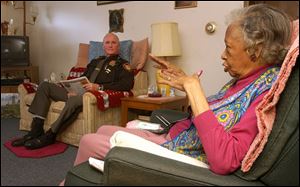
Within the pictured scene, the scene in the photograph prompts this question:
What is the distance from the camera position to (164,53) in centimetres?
178

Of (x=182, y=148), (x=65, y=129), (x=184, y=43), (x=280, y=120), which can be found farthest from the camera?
(x=184, y=43)

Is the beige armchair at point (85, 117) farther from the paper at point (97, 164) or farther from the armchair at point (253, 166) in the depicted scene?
the armchair at point (253, 166)

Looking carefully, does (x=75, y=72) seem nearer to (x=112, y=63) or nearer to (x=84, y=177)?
(x=112, y=63)

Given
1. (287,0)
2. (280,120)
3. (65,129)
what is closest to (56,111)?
(65,129)

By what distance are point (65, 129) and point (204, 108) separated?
3.85 feet

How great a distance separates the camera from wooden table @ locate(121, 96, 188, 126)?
162 cm

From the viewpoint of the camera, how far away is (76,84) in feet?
5.01

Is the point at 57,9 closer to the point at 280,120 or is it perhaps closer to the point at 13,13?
the point at 13,13

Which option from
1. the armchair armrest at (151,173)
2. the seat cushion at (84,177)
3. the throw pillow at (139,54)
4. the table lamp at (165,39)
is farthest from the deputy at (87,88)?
the armchair armrest at (151,173)

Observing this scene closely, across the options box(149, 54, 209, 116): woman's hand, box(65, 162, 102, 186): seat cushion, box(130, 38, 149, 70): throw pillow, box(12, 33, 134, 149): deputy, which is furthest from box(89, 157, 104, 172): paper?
box(130, 38, 149, 70): throw pillow

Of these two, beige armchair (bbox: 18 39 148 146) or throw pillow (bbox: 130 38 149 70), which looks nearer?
beige armchair (bbox: 18 39 148 146)

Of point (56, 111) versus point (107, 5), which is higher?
point (107, 5)

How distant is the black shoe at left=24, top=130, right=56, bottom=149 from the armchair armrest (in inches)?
29.1

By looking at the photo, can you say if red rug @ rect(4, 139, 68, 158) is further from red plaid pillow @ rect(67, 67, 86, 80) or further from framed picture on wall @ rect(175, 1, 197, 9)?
framed picture on wall @ rect(175, 1, 197, 9)
